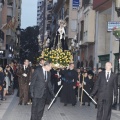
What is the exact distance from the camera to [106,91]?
42.4ft

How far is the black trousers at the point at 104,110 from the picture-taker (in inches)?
507

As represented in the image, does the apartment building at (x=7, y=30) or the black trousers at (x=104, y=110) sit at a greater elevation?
the apartment building at (x=7, y=30)

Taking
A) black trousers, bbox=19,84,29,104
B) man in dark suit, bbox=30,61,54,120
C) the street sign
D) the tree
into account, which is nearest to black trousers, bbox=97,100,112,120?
man in dark suit, bbox=30,61,54,120

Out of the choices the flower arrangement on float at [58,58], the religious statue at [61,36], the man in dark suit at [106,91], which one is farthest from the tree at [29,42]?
the man in dark suit at [106,91]

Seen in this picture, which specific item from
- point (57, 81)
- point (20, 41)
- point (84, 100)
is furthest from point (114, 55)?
point (20, 41)

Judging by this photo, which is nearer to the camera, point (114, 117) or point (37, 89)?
point (37, 89)

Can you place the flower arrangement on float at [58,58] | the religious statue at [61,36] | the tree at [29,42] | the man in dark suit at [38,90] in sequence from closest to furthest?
the man in dark suit at [38,90] → the flower arrangement on float at [58,58] → the religious statue at [61,36] → the tree at [29,42]

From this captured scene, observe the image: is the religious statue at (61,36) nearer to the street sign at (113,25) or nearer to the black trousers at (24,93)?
the black trousers at (24,93)

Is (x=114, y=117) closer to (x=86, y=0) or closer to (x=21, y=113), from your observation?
(x=21, y=113)

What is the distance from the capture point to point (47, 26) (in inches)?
5709

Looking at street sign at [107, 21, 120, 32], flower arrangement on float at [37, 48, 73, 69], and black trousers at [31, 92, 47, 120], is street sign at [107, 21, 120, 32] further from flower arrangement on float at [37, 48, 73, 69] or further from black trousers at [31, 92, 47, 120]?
flower arrangement on float at [37, 48, 73, 69]

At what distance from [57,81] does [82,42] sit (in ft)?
76.6

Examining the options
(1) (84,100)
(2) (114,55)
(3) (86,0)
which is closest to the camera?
(1) (84,100)

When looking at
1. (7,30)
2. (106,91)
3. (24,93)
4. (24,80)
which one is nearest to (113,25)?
(24,80)
